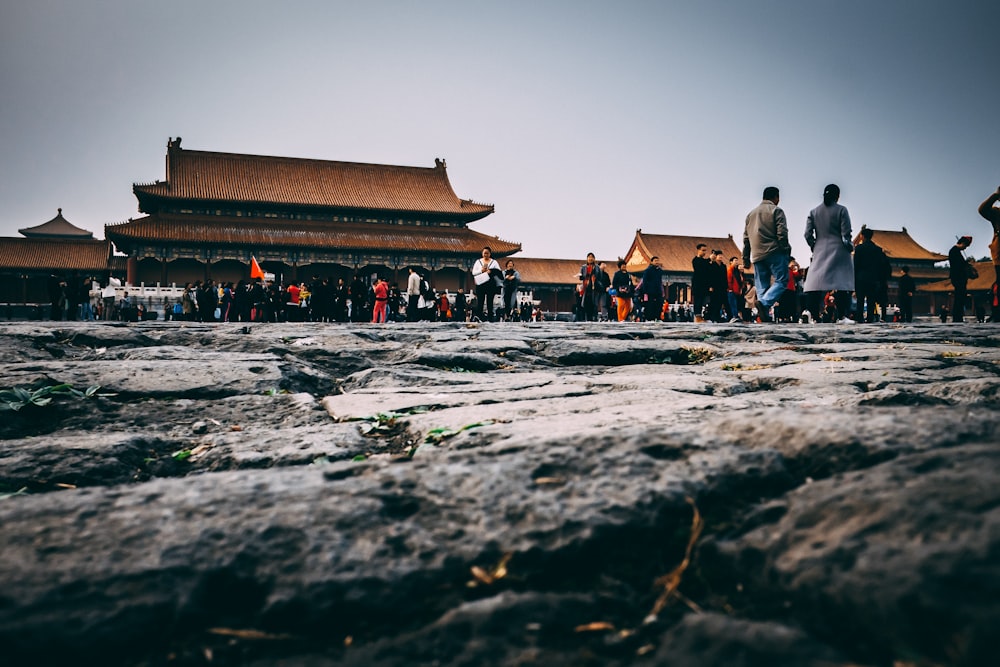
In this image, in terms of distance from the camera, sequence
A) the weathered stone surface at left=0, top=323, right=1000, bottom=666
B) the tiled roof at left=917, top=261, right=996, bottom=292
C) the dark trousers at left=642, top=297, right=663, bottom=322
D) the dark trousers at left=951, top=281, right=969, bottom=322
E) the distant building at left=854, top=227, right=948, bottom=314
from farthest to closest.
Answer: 1. the distant building at left=854, top=227, right=948, bottom=314
2. the tiled roof at left=917, top=261, right=996, bottom=292
3. the dark trousers at left=642, top=297, right=663, bottom=322
4. the dark trousers at left=951, top=281, right=969, bottom=322
5. the weathered stone surface at left=0, top=323, right=1000, bottom=666

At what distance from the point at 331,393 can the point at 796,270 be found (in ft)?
32.3

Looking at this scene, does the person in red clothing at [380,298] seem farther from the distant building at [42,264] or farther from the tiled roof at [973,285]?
the tiled roof at [973,285]

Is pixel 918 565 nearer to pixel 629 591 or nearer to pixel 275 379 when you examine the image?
pixel 629 591

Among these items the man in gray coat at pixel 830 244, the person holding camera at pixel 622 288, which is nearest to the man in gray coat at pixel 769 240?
the man in gray coat at pixel 830 244

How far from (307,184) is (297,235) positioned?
11.8 feet

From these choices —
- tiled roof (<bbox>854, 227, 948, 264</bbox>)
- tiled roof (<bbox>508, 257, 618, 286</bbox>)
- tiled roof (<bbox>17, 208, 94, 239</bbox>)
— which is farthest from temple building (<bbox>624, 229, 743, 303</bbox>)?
tiled roof (<bbox>17, 208, 94, 239</bbox>)

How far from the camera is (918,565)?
2.19 ft

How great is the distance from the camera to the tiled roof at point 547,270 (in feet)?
110

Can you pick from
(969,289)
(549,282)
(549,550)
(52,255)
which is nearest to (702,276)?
(549,550)

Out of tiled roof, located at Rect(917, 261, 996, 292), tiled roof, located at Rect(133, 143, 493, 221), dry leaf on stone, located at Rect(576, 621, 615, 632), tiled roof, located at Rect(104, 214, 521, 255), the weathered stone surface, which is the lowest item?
dry leaf on stone, located at Rect(576, 621, 615, 632)

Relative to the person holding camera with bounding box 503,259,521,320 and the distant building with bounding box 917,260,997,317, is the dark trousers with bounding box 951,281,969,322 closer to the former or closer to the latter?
the person holding camera with bounding box 503,259,521,320

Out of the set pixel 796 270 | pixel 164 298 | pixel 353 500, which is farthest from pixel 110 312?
pixel 353 500

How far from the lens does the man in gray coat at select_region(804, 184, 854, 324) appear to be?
6609 mm

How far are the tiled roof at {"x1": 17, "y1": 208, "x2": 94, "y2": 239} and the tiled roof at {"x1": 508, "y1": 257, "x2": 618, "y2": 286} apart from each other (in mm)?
34477
